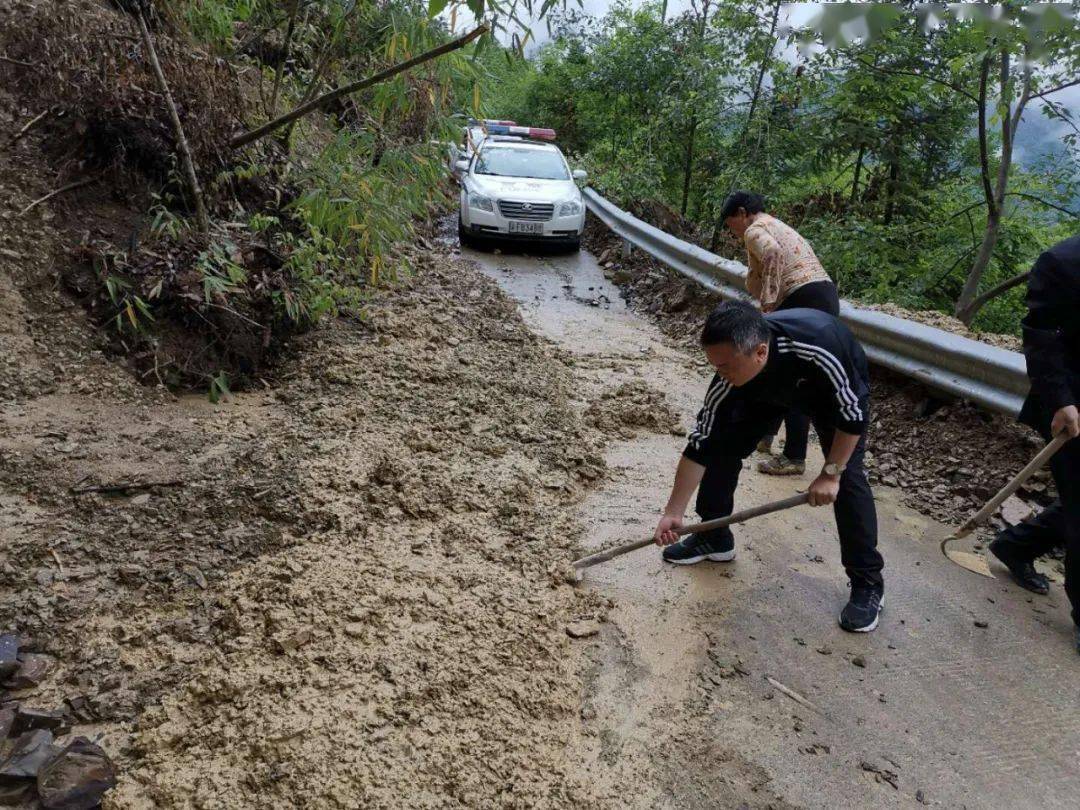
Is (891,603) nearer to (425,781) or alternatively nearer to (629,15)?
(425,781)

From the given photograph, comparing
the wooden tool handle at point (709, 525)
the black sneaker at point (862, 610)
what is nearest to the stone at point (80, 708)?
the wooden tool handle at point (709, 525)

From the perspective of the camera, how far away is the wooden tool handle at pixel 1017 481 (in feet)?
8.99

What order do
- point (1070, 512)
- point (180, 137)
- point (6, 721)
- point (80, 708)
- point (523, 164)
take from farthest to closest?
point (523, 164)
point (180, 137)
point (1070, 512)
point (80, 708)
point (6, 721)

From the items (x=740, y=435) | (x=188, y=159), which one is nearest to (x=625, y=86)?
(x=188, y=159)

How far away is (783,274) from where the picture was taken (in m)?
3.89

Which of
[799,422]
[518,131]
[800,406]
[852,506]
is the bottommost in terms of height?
[799,422]

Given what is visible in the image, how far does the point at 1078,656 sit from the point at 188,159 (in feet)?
16.4

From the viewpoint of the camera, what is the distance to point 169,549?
107 inches

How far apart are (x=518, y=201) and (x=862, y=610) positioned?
751 centimetres

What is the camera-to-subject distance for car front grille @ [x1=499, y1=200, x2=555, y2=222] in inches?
366

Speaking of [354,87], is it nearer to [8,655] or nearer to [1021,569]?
[8,655]

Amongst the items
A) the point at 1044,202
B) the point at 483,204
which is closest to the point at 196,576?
the point at 483,204

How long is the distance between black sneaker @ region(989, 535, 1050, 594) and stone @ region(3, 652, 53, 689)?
11.7 ft

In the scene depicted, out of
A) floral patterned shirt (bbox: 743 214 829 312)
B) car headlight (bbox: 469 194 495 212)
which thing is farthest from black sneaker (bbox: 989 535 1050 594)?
car headlight (bbox: 469 194 495 212)
